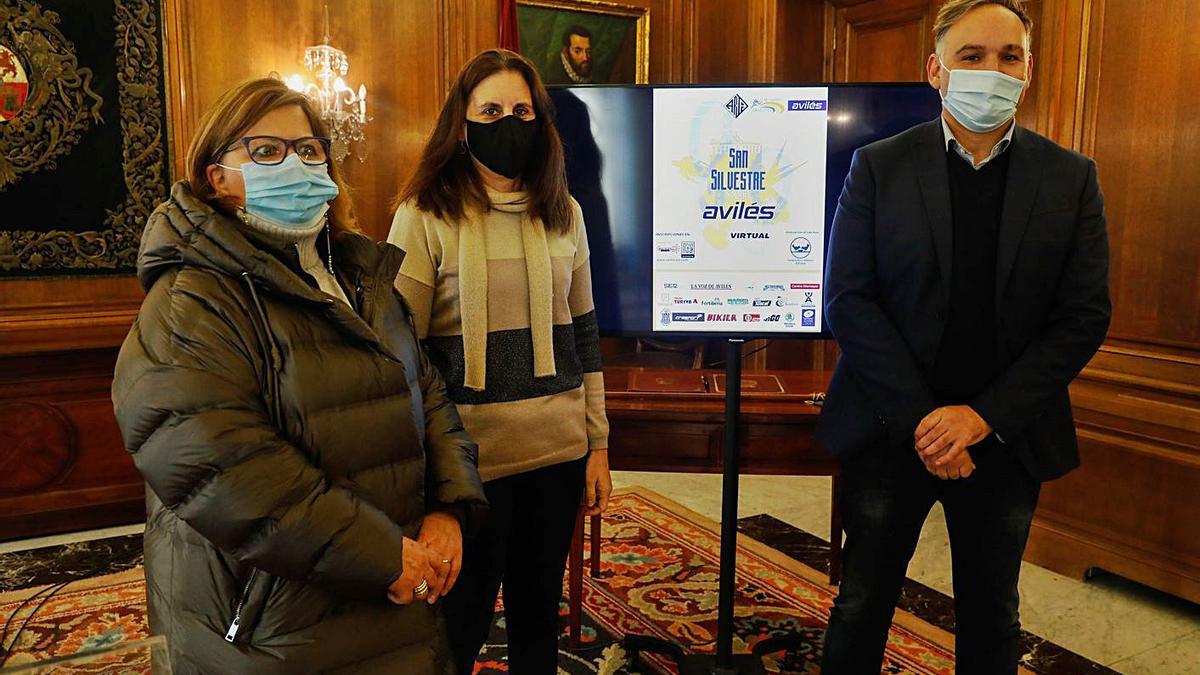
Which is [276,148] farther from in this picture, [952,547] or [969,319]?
[952,547]

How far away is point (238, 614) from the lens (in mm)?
1230

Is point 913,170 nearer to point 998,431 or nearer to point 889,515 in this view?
point 998,431

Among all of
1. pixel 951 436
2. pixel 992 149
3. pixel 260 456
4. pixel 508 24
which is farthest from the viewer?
pixel 508 24

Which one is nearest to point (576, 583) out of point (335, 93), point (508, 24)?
point (335, 93)

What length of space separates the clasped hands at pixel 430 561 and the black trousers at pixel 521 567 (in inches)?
11.0

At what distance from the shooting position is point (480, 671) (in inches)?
99.0

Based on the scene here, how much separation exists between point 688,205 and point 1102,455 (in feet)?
6.17

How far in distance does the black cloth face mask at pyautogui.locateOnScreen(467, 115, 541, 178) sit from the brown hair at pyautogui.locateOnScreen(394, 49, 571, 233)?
3 cm

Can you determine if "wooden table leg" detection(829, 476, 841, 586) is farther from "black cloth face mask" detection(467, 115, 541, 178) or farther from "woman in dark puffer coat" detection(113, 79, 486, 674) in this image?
"woman in dark puffer coat" detection(113, 79, 486, 674)

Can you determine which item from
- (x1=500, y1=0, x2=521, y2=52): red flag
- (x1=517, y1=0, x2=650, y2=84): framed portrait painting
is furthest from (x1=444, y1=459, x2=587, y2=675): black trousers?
(x1=517, y1=0, x2=650, y2=84): framed portrait painting

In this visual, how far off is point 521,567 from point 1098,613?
2113mm

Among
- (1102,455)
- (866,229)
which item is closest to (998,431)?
(866,229)

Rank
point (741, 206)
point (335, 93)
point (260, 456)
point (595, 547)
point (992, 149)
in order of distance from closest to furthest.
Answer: point (260, 456), point (992, 149), point (741, 206), point (595, 547), point (335, 93)

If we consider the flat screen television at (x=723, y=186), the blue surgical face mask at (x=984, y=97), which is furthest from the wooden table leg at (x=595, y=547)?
the blue surgical face mask at (x=984, y=97)
